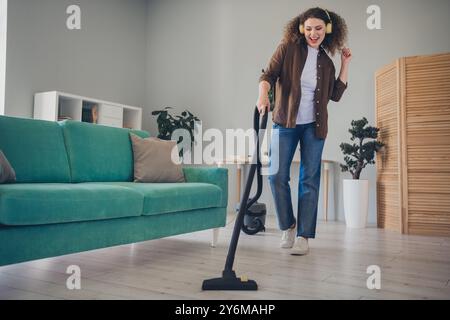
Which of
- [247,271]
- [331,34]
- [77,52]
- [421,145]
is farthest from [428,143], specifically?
[77,52]

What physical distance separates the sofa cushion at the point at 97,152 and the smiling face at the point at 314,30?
1.31 m

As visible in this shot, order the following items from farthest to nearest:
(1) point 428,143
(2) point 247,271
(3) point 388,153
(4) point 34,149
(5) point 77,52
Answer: (5) point 77,52
(3) point 388,153
(1) point 428,143
(4) point 34,149
(2) point 247,271

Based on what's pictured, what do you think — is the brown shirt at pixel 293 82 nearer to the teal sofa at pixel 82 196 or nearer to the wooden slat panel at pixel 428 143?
the teal sofa at pixel 82 196

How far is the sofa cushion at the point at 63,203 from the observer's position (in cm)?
136

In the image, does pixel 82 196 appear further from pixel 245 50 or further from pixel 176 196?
pixel 245 50

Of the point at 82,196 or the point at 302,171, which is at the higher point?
the point at 302,171

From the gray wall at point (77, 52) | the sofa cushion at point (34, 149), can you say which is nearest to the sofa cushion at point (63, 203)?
the sofa cushion at point (34, 149)

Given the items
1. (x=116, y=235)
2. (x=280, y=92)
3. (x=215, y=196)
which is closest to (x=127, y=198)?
(x=116, y=235)

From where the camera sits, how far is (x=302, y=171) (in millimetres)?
2238

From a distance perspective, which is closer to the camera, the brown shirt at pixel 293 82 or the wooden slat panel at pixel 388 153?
the brown shirt at pixel 293 82

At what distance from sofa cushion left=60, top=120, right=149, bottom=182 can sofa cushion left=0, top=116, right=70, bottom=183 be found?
0.19 ft

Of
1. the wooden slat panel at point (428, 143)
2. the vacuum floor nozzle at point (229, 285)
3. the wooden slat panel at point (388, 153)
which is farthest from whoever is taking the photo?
the wooden slat panel at point (388, 153)

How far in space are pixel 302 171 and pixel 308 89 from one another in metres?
0.47

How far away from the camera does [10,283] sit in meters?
1.53
